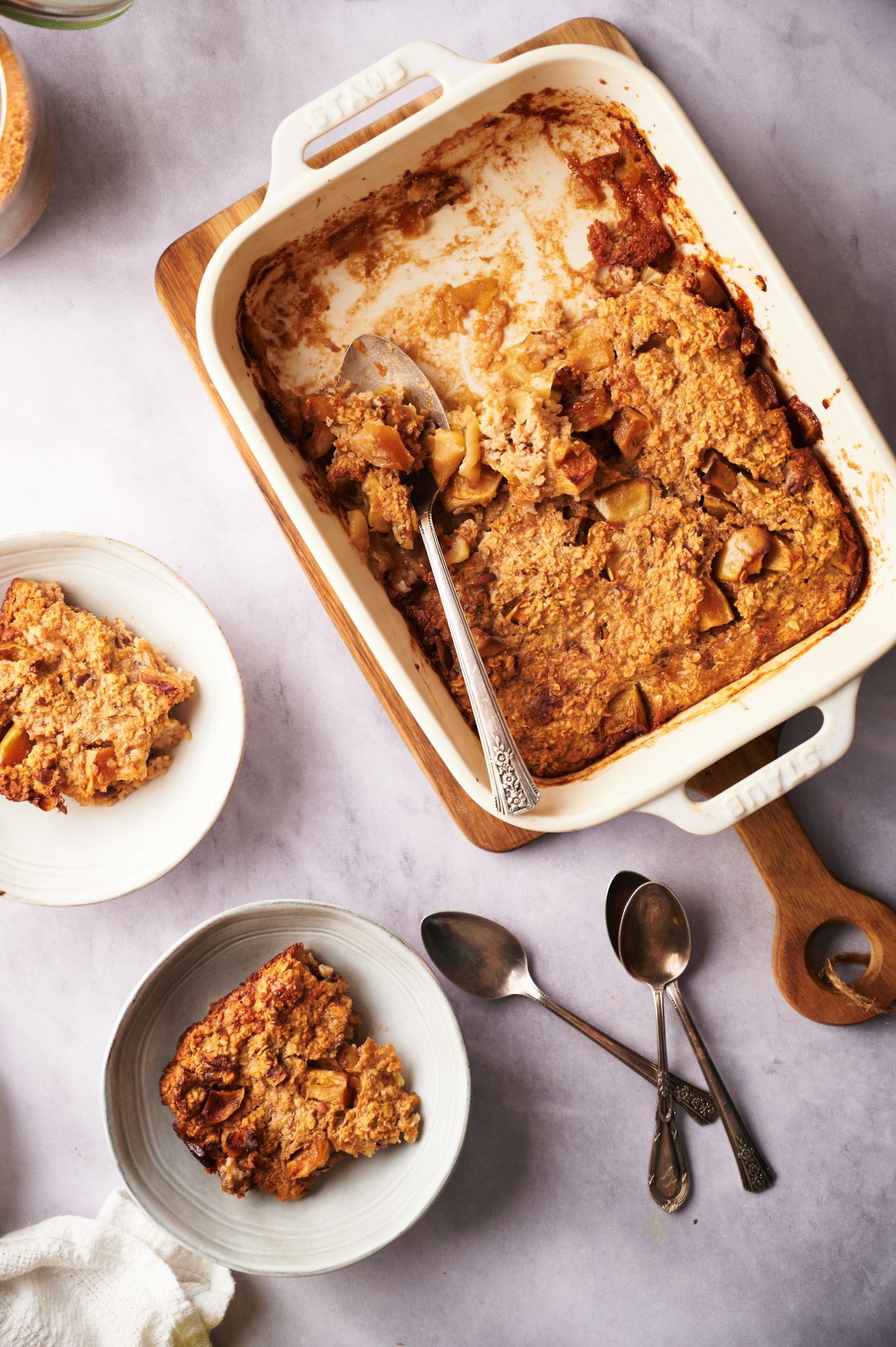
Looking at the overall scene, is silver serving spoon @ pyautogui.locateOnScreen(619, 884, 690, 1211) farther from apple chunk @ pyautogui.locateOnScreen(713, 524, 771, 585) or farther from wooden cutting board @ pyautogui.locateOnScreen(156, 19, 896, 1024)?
apple chunk @ pyautogui.locateOnScreen(713, 524, 771, 585)

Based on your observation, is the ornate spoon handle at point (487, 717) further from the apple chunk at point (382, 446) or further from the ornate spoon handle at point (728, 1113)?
the ornate spoon handle at point (728, 1113)

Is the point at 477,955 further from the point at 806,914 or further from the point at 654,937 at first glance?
the point at 806,914

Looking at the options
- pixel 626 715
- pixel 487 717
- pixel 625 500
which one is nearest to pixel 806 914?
pixel 626 715

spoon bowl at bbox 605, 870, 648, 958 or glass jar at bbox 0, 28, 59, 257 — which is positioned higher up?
glass jar at bbox 0, 28, 59, 257

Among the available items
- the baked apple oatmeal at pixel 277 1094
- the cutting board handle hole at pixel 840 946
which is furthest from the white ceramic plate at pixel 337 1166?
the cutting board handle hole at pixel 840 946

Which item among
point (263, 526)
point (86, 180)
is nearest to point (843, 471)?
point (263, 526)

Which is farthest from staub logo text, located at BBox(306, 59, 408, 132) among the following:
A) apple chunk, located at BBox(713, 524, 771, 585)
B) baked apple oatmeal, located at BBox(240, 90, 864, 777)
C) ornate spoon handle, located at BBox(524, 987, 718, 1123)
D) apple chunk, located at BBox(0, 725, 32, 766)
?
ornate spoon handle, located at BBox(524, 987, 718, 1123)

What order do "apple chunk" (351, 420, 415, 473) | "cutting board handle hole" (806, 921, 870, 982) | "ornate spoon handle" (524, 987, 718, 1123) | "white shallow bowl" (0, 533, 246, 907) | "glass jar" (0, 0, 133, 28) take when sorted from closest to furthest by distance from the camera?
"glass jar" (0, 0, 133, 28), "apple chunk" (351, 420, 415, 473), "white shallow bowl" (0, 533, 246, 907), "ornate spoon handle" (524, 987, 718, 1123), "cutting board handle hole" (806, 921, 870, 982)
